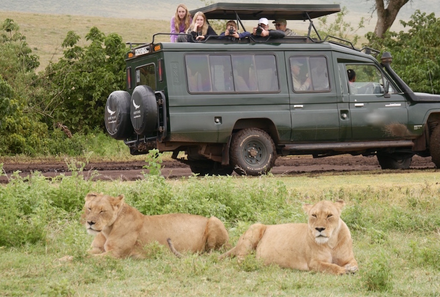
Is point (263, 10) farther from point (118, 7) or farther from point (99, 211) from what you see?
point (118, 7)

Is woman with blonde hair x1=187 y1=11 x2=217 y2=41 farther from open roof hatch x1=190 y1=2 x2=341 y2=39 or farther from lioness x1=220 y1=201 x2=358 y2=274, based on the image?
lioness x1=220 y1=201 x2=358 y2=274

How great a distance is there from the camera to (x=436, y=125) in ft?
53.2

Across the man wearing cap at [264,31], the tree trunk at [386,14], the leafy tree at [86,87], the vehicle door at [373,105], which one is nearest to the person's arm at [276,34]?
the man wearing cap at [264,31]

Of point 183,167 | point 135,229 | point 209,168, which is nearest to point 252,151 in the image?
point 209,168

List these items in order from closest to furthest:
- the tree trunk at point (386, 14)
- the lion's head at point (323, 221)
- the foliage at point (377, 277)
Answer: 1. the foliage at point (377, 277)
2. the lion's head at point (323, 221)
3. the tree trunk at point (386, 14)

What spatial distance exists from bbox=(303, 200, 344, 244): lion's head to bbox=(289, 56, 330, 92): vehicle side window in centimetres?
810

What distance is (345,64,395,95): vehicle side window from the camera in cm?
1559

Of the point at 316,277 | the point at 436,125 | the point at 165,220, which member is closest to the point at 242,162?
the point at 436,125

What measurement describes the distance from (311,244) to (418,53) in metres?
19.5

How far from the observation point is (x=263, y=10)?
50.5ft

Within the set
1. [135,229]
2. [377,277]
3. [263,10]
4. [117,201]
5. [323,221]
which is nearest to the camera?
[377,277]

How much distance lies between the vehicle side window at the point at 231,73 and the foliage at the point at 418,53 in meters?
9.40

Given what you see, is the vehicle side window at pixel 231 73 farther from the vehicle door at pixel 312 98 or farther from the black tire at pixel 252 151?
the black tire at pixel 252 151

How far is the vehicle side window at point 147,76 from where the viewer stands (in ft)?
48.3
